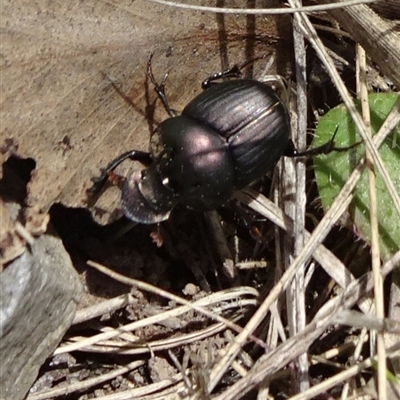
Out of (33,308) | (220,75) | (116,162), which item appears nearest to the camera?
(33,308)

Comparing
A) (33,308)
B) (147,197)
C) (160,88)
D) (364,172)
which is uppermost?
(160,88)

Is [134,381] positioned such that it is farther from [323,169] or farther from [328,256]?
[323,169]

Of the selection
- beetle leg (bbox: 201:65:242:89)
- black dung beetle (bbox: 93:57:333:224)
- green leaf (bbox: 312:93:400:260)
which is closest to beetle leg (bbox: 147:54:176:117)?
black dung beetle (bbox: 93:57:333:224)

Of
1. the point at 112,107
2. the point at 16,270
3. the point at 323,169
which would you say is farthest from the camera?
the point at 323,169

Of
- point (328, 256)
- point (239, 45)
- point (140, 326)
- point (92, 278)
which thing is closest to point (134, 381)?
point (140, 326)

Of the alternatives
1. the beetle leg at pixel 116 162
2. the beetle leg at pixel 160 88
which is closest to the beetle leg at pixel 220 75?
the beetle leg at pixel 160 88

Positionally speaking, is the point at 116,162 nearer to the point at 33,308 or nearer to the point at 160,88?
the point at 160,88

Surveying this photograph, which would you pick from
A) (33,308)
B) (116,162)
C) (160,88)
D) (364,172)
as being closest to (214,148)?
(160,88)

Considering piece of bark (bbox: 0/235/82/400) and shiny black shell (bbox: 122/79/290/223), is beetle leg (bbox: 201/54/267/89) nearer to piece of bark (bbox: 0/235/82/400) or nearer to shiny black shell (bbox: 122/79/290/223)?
shiny black shell (bbox: 122/79/290/223)
